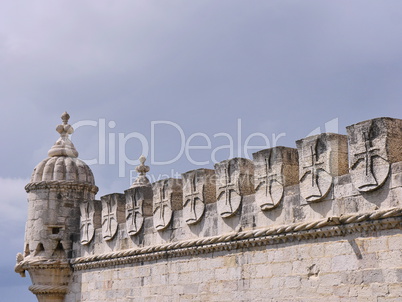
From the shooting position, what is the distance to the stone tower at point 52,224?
1343 centimetres

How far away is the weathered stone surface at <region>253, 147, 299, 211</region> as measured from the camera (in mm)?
8961

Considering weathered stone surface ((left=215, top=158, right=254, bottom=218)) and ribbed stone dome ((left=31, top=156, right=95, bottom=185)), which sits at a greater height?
ribbed stone dome ((left=31, top=156, right=95, bottom=185))

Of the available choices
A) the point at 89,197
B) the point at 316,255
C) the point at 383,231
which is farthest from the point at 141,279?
the point at 383,231

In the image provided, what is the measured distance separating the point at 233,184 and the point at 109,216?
3.46m

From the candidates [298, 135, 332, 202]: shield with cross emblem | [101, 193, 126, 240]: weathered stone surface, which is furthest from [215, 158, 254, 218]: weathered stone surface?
[101, 193, 126, 240]: weathered stone surface

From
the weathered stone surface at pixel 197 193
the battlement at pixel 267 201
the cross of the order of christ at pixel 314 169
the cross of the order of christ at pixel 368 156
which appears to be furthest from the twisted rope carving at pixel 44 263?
the cross of the order of christ at pixel 368 156

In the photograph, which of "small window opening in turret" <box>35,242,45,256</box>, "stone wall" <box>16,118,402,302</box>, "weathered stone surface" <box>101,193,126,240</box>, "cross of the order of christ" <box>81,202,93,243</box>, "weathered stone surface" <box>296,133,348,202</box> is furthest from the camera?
"small window opening in turret" <box>35,242,45,256</box>

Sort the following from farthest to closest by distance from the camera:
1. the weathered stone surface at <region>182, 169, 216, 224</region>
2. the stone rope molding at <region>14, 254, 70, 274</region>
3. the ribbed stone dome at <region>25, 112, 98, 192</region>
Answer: the ribbed stone dome at <region>25, 112, 98, 192</region>, the stone rope molding at <region>14, 254, 70, 274</region>, the weathered stone surface at <region>182, 169, 216, 224</region>

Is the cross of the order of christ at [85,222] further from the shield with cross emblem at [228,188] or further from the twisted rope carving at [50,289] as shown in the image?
the shield with cross emblem at [228,188]

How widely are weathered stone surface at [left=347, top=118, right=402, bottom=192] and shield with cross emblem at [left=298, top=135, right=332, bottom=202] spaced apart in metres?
0.41

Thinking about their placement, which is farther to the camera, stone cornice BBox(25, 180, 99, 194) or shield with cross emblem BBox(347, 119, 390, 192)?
stone cornice BBox(25, 180, 99, 194)

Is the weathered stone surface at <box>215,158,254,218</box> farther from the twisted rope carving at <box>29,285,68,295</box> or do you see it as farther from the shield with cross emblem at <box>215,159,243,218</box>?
the twisted rope carving at <box>29,285,68,295</box>

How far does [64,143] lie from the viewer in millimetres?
14344

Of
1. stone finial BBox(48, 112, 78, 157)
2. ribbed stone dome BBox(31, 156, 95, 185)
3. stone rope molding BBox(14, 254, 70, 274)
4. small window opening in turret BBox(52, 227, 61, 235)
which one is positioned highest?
stone finial BBox(48, 112, 78, 157)
